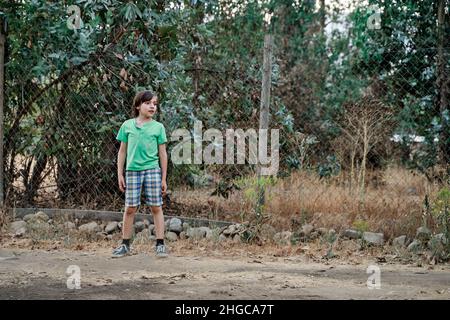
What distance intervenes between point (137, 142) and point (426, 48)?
164 inches

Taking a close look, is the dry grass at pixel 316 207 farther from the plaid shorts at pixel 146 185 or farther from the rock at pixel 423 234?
the plaid shorts at pixel 146 185

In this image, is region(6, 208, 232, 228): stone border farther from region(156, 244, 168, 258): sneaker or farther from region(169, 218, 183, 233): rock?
region(156, 244, 168, 258): sneaker

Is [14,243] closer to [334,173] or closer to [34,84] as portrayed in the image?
[34,84]

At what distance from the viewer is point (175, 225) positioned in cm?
720

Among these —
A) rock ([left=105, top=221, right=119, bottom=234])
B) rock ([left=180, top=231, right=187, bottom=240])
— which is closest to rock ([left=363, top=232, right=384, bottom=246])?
rock ([left=180, top=231, right=187, bottom=240])

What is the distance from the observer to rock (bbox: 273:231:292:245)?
672cm

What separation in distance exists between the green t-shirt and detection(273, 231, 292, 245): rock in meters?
1.44

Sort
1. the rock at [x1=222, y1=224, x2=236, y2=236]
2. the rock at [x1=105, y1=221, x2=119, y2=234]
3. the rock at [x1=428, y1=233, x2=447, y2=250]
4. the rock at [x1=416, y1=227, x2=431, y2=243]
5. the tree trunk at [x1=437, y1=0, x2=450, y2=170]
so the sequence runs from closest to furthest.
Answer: the rock at [x1=428, y1=233, x2=447, y2=250] < the rock at [x1=416, y1=227, x2=431, y2=243] < the rock at [x1=222, y1=224, x2=236, y2=236] < the rock at [x1=105, y1=221, x2=119, y2=234] < the tree trunk at [x1=437, y1=0, x2=450, y2=170]

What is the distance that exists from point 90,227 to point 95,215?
30 cm

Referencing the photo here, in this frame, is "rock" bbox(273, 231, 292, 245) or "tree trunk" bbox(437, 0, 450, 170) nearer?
"rock" bbox(273, 231, 292, 245)

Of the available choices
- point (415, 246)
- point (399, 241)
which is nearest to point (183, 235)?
point (399, 241)

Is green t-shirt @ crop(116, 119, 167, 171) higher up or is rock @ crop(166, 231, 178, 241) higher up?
green t-shirt @ crop(116, 119, 167, 171)

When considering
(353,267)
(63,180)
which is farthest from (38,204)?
(353,267)
